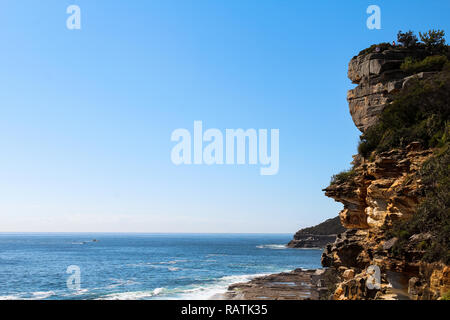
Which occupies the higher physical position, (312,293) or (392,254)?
(392,254)

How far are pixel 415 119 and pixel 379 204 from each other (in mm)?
5030

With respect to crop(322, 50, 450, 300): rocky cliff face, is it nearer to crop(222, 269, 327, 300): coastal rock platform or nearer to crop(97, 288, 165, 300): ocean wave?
crop(222, 269, 327, 300): coastal rock platform

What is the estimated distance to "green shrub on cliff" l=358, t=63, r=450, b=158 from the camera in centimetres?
1769

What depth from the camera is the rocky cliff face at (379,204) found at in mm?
13711

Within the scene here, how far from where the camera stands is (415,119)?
19422mm

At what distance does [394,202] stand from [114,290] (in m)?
42.6

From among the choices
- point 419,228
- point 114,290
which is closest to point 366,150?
point 419,228

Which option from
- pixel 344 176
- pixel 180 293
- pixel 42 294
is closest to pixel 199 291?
pixel 180 293

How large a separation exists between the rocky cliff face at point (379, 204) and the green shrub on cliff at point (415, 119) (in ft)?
2.19

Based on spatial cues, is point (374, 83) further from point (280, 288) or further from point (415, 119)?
point (280, 288)

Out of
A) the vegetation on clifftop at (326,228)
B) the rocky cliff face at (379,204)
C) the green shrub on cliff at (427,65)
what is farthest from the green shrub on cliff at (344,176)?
the vegetation on clifftop at (326,228)

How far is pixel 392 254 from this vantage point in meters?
14.5
